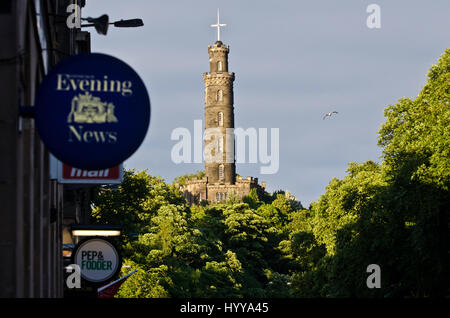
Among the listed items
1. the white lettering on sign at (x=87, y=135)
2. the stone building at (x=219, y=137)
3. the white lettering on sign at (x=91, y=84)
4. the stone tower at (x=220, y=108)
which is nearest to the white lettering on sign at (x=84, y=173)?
the white lettering on sign at (x=91, y=84)

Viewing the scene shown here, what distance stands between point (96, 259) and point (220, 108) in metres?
160

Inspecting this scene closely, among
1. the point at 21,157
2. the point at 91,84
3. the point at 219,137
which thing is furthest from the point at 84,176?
the point at 219,137

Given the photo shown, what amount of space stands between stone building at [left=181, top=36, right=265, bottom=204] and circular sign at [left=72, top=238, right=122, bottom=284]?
515ft

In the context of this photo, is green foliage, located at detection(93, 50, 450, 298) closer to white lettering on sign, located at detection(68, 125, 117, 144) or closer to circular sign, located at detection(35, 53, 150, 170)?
circular sign, located at detection(35, 53, 150, 170)

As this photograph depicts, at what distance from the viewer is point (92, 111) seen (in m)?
11.8

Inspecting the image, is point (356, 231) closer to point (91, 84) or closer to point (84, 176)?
point (84, 176)

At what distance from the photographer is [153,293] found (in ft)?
192

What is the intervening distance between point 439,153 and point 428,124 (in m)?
3.83

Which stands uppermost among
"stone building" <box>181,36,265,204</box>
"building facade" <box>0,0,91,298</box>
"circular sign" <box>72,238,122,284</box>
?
"stone building" <box>181,36,265,204</box>

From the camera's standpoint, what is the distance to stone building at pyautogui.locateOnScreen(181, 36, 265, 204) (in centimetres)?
18725

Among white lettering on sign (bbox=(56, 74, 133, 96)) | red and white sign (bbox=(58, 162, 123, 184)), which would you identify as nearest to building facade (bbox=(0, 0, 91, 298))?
white lettering on sign (bbox=(56, 74, 133, 96))

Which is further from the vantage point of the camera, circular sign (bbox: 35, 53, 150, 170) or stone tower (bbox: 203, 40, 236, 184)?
stone tower (bbox: 203, 40, 236, 184)

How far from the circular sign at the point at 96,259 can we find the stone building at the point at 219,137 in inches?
6183
